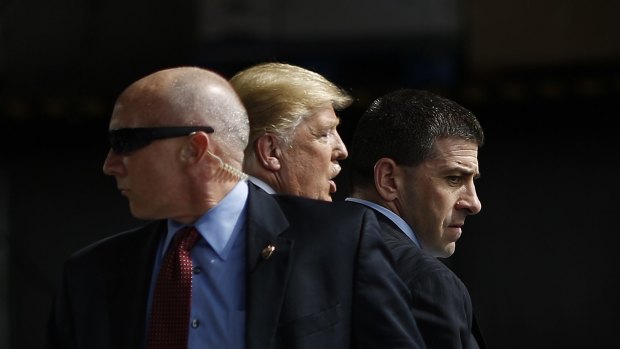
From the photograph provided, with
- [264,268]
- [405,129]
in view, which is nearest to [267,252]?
[264,268]

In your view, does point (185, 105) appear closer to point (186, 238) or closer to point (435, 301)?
point (186, 238)

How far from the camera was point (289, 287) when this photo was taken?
305cm

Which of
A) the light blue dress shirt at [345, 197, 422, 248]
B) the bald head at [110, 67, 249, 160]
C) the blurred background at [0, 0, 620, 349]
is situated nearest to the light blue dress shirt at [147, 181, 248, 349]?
the bald head at [110, 67, 249, 160]

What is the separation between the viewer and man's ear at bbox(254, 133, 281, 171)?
369cm

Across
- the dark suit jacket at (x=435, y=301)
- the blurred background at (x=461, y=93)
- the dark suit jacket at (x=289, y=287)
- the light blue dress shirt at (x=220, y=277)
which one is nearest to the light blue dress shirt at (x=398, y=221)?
the dark suit jacket at (x=435, y=301)

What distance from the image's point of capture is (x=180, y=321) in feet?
10.0

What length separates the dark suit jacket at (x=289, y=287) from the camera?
9.91 feet

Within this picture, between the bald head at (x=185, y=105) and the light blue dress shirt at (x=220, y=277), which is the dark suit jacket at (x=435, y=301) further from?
the bald head at (x=185, y=105)

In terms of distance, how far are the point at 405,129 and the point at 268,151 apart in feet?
1.27

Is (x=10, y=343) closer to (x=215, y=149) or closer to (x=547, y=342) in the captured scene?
(x=547, y=342)

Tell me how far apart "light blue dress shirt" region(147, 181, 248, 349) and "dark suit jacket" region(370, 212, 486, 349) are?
42 centimetres

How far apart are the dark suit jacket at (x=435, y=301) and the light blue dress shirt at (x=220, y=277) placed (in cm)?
42

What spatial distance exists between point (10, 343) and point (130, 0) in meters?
2.25

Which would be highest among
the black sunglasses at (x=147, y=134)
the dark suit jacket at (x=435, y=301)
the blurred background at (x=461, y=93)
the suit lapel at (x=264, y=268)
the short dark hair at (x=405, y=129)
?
the black sunglasses at (x=147, y=134)
